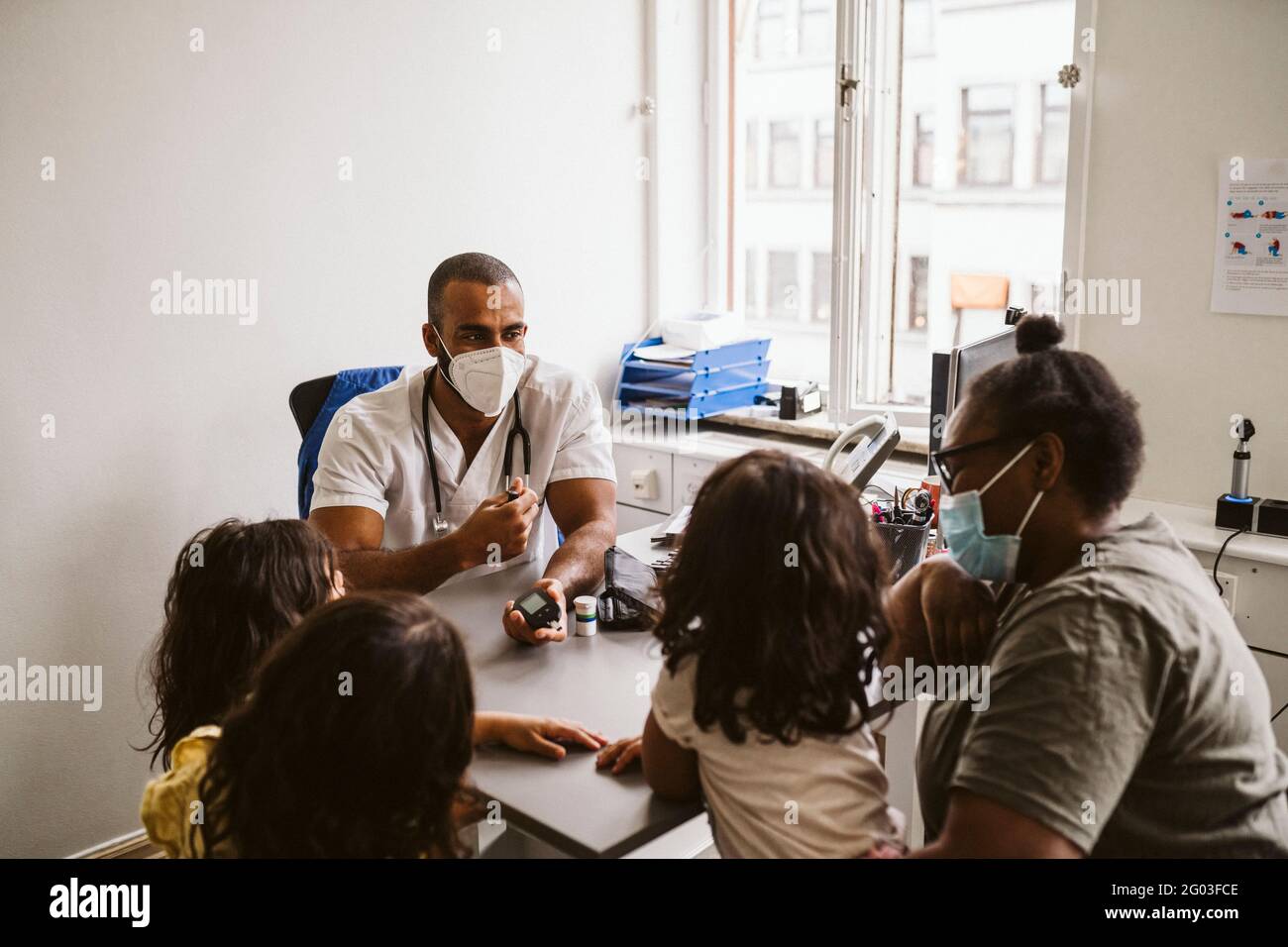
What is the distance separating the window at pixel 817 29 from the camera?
354cm

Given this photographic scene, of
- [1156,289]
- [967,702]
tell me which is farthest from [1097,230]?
[967,702]

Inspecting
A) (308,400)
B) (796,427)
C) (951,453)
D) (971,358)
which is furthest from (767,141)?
(951,453)

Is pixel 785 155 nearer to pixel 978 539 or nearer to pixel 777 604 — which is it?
pixel 978 539

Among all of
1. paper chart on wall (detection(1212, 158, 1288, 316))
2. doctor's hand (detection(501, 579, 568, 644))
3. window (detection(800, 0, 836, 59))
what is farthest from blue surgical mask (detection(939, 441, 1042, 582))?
window (detection(800, 0, 836, 59))

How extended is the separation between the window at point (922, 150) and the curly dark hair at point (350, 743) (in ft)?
8.07

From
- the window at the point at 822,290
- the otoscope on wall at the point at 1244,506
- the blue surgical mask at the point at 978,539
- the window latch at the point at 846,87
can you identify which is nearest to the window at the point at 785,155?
the window at the point at 822,290

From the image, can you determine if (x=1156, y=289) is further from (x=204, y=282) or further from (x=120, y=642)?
(x=120, y=642)

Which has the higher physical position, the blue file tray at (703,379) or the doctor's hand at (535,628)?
the blue file tray at (703,379)

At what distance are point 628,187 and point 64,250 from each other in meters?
1.76

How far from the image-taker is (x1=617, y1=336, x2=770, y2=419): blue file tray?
3389 millimetres

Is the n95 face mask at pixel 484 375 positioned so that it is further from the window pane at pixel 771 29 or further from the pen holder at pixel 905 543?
the window pane at pixel 771 29

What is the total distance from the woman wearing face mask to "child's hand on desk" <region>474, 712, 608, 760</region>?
443mm

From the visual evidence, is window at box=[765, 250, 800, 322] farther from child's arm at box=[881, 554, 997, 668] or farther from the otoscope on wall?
child's arm at box=[881, 554, 997, 668]

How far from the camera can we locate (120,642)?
2529 mm
